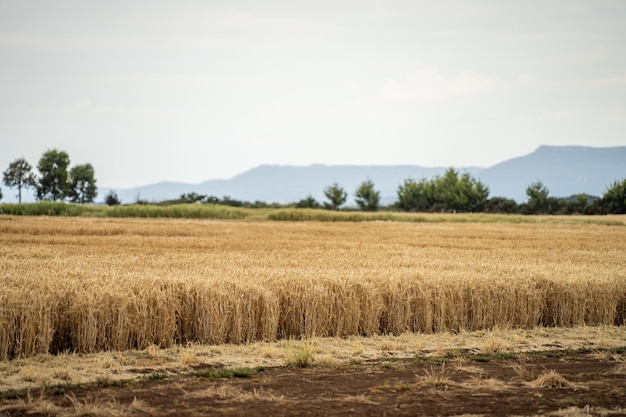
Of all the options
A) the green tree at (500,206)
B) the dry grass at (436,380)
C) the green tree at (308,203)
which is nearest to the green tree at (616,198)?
the green tree at (500,206)

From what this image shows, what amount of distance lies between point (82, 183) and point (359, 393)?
103571 mm

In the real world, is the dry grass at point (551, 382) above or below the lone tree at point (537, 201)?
below

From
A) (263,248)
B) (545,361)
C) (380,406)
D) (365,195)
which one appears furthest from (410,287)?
(365,195)

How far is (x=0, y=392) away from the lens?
1021 centimetres

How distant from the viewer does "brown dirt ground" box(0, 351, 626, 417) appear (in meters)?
9.50

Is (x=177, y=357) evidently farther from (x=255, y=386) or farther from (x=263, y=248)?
(x=263, y=248)

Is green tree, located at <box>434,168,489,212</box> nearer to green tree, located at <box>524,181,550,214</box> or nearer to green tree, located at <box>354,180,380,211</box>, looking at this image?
green tree, located at <box>524,181,550,214</box>

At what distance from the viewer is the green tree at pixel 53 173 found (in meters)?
100

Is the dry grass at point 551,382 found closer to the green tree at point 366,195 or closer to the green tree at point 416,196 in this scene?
the green tree at point 366,195

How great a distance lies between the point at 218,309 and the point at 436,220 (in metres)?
58.8

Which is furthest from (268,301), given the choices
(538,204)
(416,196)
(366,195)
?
(416,196)

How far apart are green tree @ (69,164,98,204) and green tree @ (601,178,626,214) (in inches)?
2905

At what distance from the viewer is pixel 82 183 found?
107875 mm

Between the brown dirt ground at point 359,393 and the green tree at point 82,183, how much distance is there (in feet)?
328
